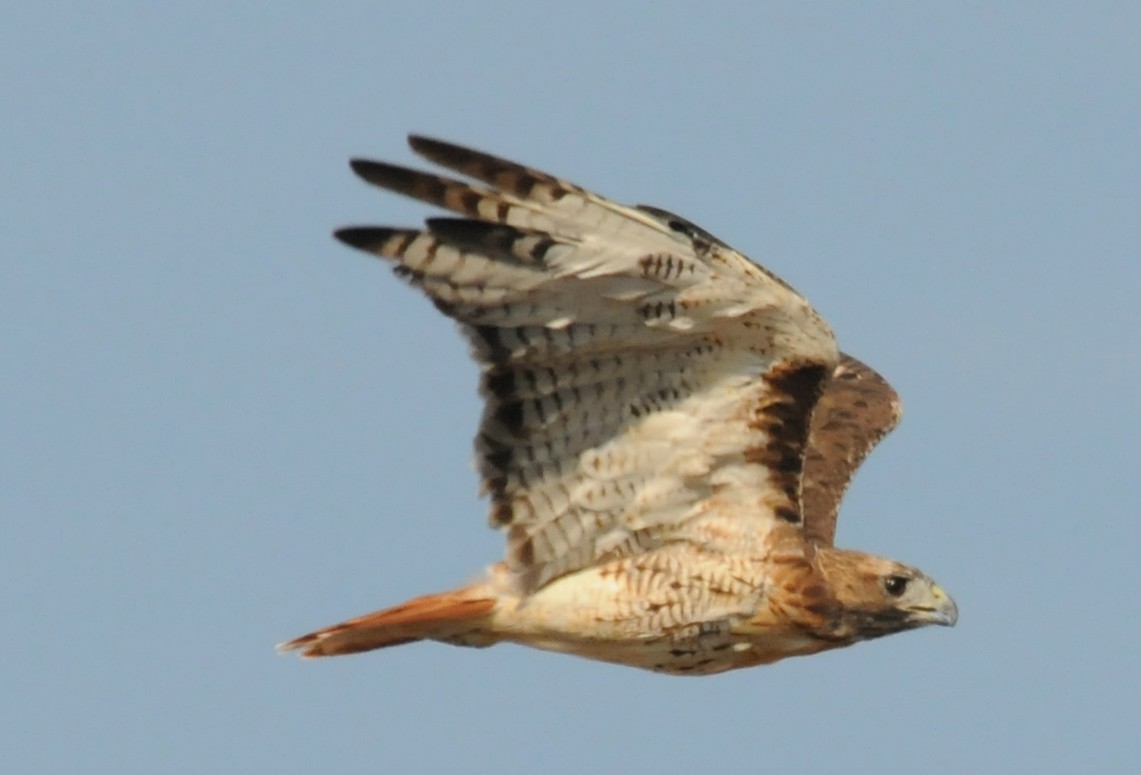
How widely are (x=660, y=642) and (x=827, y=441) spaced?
6.43 feet

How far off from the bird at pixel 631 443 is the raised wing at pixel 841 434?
62 cm

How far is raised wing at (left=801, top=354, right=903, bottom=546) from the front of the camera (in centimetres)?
1066

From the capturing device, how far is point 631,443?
9.45m

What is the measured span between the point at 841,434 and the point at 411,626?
268 centimetres

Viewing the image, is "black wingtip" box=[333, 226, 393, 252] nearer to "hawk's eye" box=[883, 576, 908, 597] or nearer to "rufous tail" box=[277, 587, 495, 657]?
"rufous tail" box=[277, 587, 495, 657]

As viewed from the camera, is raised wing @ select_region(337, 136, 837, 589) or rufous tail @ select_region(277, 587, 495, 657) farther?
rufous tail @ select_region(277, 587, 495, 657)

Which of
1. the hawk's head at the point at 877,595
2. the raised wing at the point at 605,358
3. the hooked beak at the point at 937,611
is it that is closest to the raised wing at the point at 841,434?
the hawk's head at the point at 877,595

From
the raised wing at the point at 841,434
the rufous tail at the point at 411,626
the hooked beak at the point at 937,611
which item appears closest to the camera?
the rufous tail at the point at 411,626

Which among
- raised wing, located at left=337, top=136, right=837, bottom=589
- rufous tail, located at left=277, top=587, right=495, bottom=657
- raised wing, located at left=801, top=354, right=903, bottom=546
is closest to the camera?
raised wing, located at left=337, top=136, right=837, bottom=589

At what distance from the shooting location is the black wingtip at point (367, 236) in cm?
862

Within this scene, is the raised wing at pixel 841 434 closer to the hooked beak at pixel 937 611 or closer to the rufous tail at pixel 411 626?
the hooked beak at pixel 937 611

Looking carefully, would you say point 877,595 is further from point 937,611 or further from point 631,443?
point 631,443

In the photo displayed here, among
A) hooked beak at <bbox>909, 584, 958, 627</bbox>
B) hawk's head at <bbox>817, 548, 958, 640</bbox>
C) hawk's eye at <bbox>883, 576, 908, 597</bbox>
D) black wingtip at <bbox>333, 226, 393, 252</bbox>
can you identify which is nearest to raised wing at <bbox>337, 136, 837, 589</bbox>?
black wingtip at <bbox>333, 226, 393, 252</bbox>

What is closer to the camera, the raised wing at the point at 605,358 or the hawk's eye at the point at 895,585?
the raised wing at the point at 605,358
